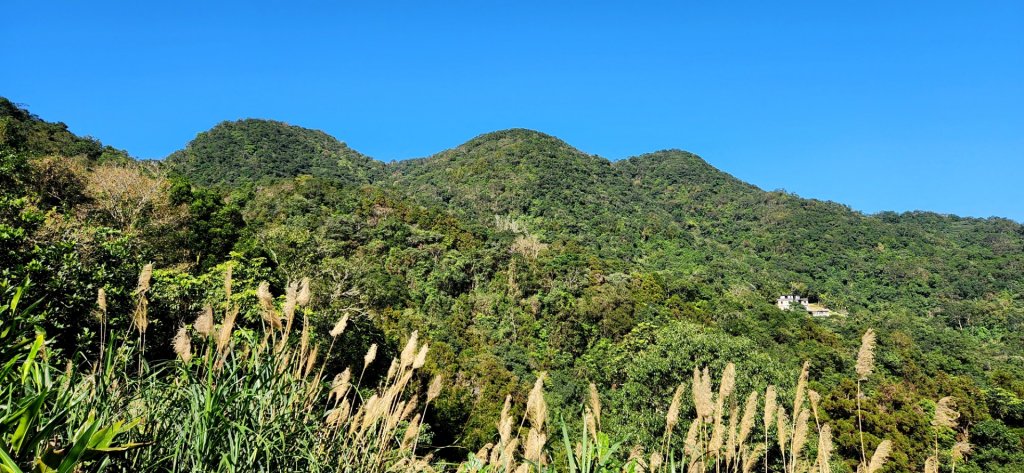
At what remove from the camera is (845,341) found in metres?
35.0

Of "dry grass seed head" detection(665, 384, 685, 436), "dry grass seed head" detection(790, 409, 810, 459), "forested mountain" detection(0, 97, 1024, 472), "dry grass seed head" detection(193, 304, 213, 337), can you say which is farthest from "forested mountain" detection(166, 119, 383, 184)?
"dry grass seed head" detection(790, 409, 810, 459)

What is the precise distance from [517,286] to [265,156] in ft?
168

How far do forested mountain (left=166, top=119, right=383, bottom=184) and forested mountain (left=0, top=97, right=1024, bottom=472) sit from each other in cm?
61

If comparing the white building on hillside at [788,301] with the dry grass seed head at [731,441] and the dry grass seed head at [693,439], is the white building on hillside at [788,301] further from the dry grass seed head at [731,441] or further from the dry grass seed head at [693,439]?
the dry grass seed head at [693,439]

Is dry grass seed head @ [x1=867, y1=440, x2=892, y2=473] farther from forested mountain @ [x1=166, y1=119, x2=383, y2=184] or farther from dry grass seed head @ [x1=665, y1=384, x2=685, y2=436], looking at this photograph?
forested mountain @ [x1=166, y1=119, x2=383, y2=184]

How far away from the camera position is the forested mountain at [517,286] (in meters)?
6.62

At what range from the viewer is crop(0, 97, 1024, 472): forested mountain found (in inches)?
261

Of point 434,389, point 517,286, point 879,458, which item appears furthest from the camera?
point 517,286

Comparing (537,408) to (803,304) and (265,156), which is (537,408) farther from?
(265,156)

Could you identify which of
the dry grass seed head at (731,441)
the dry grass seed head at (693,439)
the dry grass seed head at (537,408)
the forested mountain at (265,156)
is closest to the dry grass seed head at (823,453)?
the dry grass seed head at (731,441)

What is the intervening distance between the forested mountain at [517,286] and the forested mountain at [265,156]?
24.1 inches

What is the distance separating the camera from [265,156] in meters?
69.5

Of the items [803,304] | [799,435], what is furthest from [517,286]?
[803,304]

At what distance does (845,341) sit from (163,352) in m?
41.1
